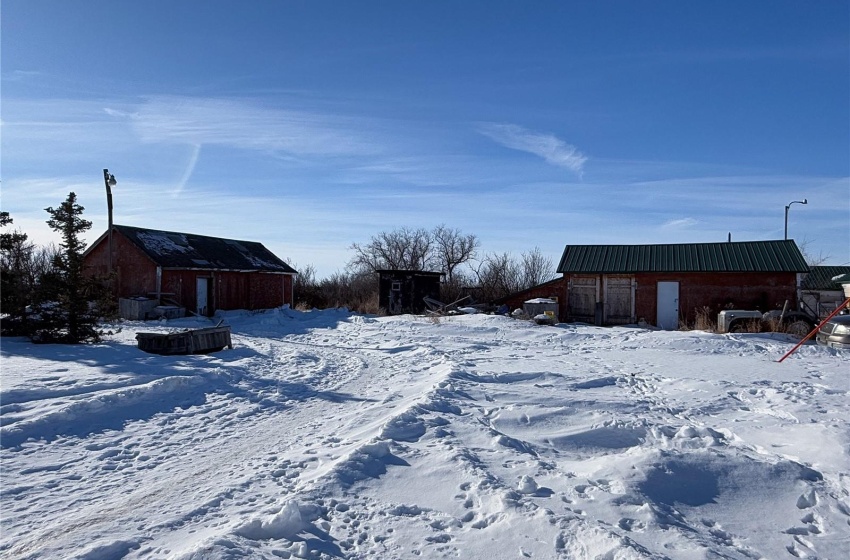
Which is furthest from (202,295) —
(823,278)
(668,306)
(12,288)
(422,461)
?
(823,278)

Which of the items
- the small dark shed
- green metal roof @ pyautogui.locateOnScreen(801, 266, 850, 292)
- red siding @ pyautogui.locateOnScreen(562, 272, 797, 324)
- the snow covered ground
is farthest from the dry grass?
green metal roof @ pyautogui.locateOnScreen(801, 266, 850, 292)

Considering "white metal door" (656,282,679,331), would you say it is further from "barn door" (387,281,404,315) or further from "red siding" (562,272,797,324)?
"barn door" (387,281,404,315)

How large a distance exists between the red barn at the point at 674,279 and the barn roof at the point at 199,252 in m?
18.0

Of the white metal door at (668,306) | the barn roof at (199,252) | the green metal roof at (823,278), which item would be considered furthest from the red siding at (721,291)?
the barn roof at (199,252)

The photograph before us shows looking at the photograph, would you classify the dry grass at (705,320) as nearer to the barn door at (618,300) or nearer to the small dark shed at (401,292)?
the barn door at (618,300)

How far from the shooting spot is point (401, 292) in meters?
32.4

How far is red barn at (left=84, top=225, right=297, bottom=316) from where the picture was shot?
28.7m

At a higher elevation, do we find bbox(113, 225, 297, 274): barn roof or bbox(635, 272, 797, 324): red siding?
bbox(113, 225, 297, 274): barn roof

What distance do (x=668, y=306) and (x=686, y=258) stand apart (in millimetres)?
2399

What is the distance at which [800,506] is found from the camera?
5.26m

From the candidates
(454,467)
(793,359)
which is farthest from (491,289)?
(454,467)

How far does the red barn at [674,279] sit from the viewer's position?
24.4m

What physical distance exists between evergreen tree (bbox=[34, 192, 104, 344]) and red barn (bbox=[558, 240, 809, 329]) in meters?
19.5

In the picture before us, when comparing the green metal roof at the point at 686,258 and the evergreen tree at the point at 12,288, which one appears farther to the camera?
the green metal roof at the point at 686,258
